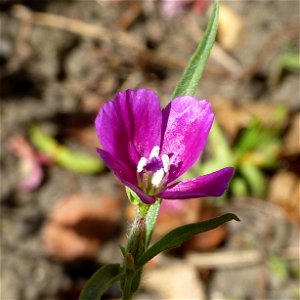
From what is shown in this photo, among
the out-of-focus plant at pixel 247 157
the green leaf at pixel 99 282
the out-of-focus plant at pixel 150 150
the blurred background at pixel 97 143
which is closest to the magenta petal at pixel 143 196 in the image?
the out-of-focus plant at pixel 150 150

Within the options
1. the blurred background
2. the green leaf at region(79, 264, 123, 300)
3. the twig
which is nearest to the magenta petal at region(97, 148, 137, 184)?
the green leaf at region(79, 264, 123, 300)

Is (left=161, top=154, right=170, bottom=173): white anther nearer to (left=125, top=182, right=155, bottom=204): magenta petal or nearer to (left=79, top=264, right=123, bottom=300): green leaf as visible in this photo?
(left=125, top=182, right=155, bottom=204): magenta petal

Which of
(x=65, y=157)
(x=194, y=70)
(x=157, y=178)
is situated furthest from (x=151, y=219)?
(x=65, y=157)

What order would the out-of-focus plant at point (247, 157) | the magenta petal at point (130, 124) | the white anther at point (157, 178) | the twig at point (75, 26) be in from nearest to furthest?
the magenta petal at point (130, 124) → the white anther at point (157, 178) → the out-of-focus plant at point (247, 157) → the twig at point (75, 26)

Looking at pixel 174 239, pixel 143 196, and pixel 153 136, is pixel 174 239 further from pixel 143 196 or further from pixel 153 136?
pixel 153 136

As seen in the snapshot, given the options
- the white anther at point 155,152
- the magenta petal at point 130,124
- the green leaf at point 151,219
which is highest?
the magenta petal at point 130,124

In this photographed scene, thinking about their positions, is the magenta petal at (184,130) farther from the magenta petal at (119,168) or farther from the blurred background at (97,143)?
the blurred background at (97,143)

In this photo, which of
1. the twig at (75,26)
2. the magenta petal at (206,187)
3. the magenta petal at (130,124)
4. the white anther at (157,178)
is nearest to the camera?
the magenta petal at (206,187)

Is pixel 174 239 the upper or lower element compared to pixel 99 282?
upper
